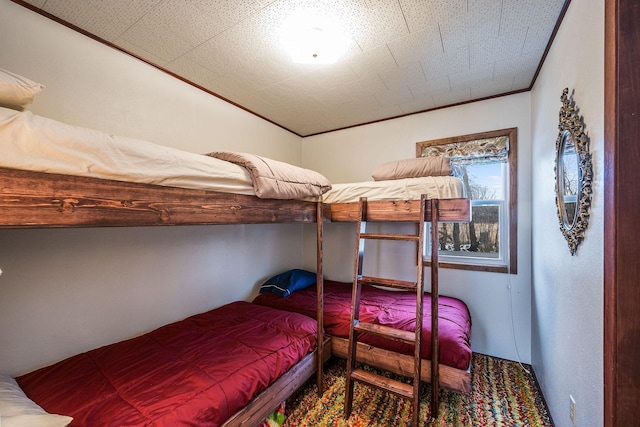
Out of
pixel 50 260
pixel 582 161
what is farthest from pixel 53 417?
pixel 582 161

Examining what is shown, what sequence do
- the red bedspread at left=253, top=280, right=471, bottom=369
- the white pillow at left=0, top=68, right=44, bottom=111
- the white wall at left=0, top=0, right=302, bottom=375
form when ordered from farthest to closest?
the red bedspread at left=253, top=280, right=471, bottom=369 < the white wall at left=0, top=0, right=302, bottom=375 < the white pillow at left=0, top=68, right=44, bottom=111

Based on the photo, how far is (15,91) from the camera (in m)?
0.97

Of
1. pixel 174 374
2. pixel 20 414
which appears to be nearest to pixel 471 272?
pixel 174 374

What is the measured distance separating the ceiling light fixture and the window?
160 cm

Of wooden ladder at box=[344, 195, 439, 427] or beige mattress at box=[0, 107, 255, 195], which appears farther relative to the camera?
wooden ladder at box=[344, 195, 439, 427]

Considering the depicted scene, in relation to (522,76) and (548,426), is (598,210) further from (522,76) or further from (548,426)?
(522,76)

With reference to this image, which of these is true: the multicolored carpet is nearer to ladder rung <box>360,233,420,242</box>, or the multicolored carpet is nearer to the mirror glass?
ladder rung <box>360,233,420,242</box>

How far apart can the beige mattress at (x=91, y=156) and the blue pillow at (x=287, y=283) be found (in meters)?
1.78

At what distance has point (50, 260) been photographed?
1.64m

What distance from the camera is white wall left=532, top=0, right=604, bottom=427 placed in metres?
1.11

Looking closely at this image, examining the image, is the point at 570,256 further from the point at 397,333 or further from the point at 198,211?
the point at 198,211

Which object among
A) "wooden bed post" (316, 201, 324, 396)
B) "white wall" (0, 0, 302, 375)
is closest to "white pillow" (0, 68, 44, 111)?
"white wall" (0, 0, 302, 375)

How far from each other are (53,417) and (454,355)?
7.01 feet

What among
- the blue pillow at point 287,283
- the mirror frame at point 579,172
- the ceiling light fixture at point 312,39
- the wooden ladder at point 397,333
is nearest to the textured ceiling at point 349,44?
the ceiling light fixture at point 312,39
